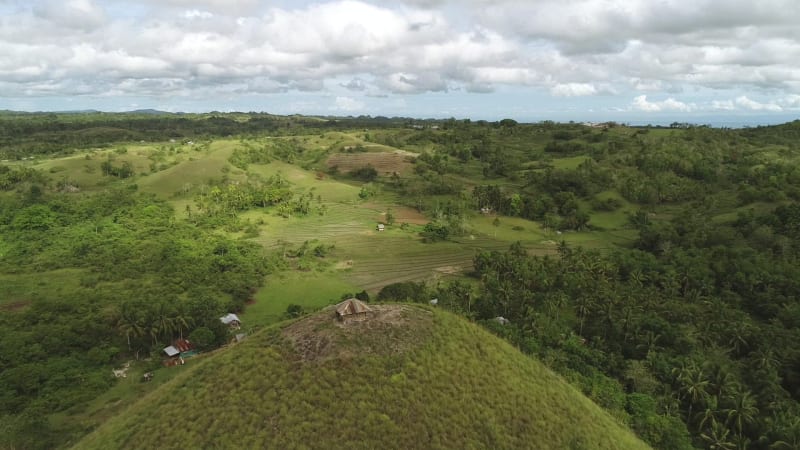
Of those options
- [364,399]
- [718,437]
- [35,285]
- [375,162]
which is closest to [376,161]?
[375,162]

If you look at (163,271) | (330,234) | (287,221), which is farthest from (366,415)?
(287,221)

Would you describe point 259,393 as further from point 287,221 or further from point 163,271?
point 287,221

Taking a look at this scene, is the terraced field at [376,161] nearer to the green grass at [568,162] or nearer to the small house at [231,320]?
the green grass at [568,162]

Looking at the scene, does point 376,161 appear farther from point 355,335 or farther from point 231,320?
point 355,335

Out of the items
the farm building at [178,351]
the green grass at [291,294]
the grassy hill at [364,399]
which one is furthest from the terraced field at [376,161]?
the grassy hill at [364,399]

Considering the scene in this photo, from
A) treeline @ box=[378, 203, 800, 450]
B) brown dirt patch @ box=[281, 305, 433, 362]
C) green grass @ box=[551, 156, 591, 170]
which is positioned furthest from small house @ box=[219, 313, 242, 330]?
green grass @ box=[551, 156, 591, 170]

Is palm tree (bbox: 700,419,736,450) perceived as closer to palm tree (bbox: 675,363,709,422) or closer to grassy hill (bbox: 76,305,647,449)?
palm tree (bbox: 675,363,709,422)
